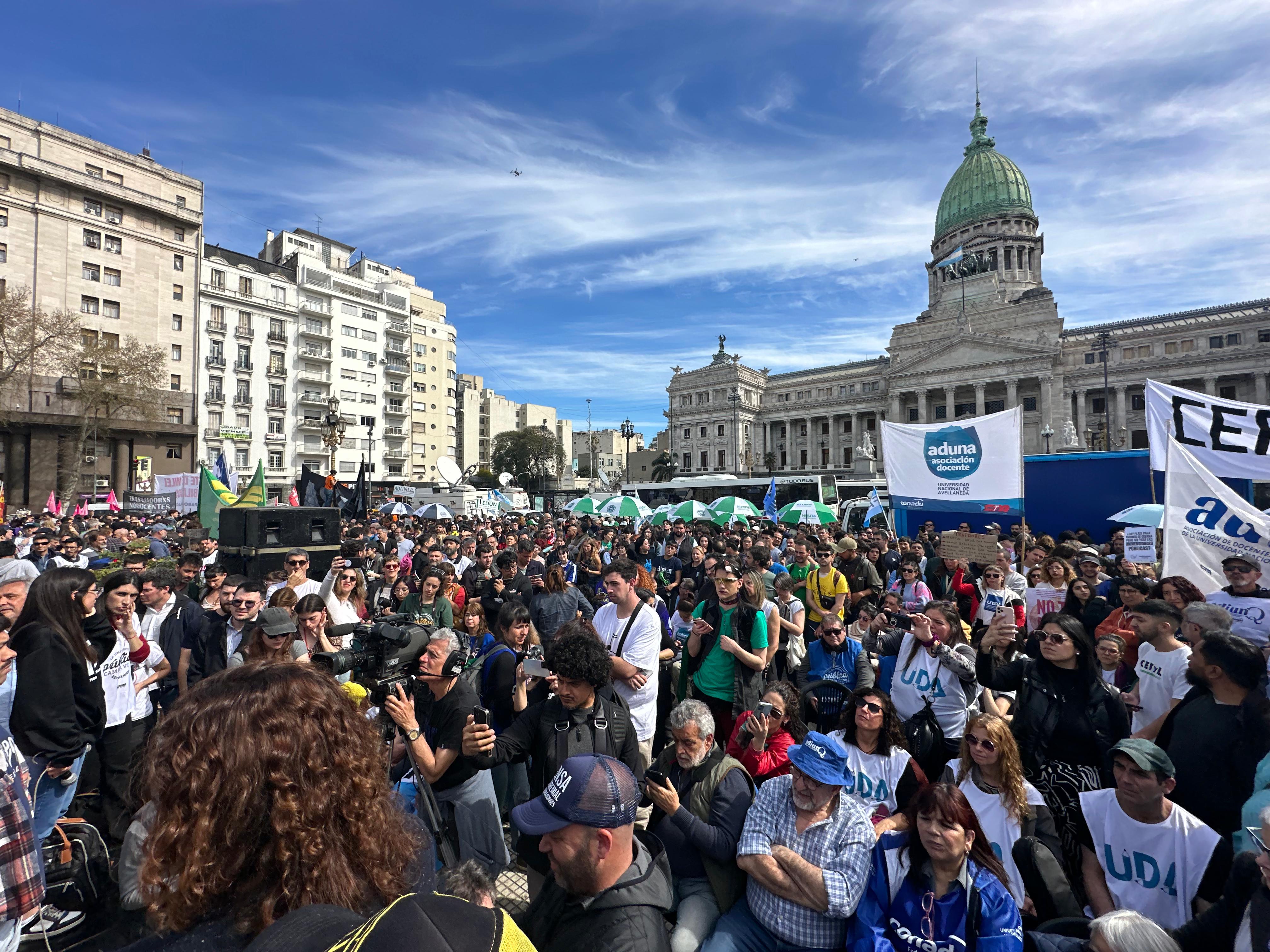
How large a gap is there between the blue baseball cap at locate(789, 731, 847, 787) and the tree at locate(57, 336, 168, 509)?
122 feet

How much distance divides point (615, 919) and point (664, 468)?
247 ft

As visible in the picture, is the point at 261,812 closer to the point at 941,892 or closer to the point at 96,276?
the point at 941,892

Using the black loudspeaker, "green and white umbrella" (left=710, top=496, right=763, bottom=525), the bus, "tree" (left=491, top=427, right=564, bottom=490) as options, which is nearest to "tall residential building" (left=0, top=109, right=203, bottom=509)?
the bus

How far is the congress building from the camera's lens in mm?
53688

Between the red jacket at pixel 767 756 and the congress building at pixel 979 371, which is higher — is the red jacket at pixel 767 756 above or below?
below

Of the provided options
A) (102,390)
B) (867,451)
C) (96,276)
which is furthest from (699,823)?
(96,276)

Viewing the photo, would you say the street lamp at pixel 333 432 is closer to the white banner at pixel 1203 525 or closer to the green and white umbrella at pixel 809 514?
the green and white umbrella at pixel 809 514

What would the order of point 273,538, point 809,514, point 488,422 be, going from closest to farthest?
point 273,538
point 809,514
point 488,422

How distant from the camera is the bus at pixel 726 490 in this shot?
36312 millimetres

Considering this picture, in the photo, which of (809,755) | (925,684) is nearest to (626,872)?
(809,755)

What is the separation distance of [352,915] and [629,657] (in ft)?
11.6

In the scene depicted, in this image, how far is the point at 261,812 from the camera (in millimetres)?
1129

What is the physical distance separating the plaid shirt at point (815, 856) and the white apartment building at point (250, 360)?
154 ft

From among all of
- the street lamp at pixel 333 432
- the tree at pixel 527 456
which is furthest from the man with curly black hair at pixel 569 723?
the tree at pixel 527 456
